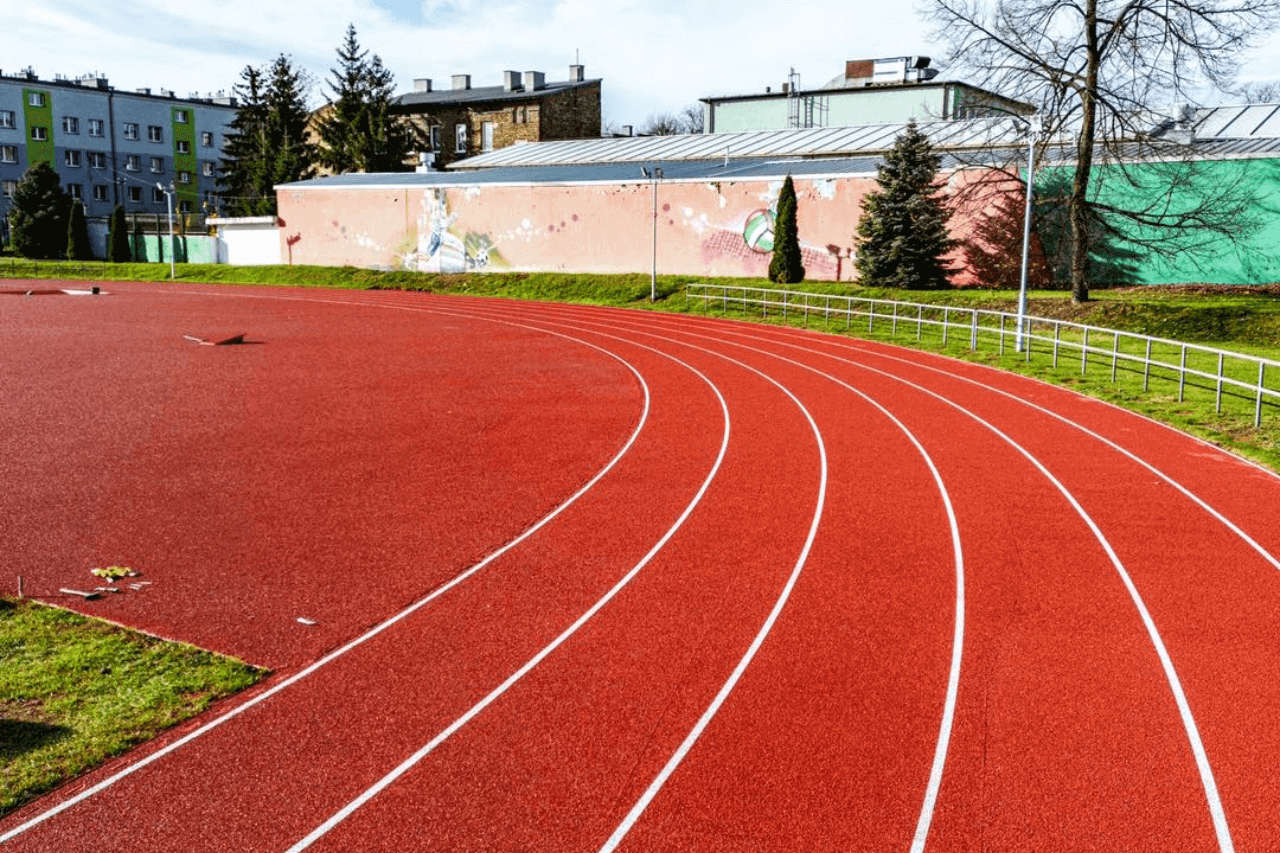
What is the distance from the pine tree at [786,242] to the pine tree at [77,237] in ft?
136

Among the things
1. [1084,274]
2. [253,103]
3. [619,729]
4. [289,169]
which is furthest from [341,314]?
[253,103]

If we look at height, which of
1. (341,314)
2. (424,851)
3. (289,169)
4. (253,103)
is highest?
(253,103)

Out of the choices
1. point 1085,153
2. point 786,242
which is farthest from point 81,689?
point 786,242

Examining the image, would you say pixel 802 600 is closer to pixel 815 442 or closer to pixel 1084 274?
pixel 815 442

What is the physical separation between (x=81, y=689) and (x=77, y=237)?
57.7 metres

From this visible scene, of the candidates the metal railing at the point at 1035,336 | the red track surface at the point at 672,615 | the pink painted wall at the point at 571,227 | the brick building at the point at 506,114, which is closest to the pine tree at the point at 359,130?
the brick building at the point at 506,114

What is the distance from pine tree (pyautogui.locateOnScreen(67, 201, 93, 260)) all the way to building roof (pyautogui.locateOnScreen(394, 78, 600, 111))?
65.4 ft

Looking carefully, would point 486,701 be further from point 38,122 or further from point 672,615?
point 38,122

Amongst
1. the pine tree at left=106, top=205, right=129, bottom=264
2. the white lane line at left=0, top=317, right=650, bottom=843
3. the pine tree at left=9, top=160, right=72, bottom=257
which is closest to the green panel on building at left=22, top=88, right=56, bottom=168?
the pine tree at left=9, top=160, right=72, bottom=257

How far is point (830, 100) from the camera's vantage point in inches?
2067

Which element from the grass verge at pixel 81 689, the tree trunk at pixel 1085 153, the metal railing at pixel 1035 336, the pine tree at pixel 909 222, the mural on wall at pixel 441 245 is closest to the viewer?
the grass verge at pixel 81 689

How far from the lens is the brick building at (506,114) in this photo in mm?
61188

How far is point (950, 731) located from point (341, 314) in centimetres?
2896

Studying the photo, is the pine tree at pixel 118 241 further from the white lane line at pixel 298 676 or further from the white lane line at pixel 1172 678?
the white lane line at pixel 1172 678
